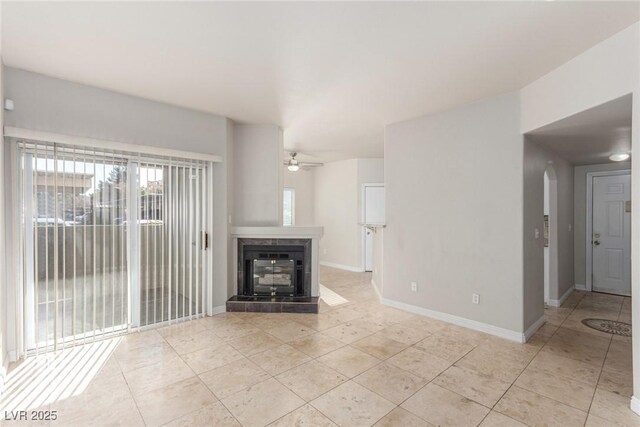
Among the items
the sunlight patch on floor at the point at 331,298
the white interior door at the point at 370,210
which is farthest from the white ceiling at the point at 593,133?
the white interior door at the point at 370,210

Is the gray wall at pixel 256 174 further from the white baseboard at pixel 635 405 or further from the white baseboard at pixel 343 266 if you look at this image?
the white baseboard at pixel 635 405

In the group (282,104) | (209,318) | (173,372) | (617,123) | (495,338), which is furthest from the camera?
(209,318)

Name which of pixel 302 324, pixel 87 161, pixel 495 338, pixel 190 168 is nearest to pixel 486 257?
pixel 495 338

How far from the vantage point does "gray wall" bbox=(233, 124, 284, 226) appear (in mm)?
4496

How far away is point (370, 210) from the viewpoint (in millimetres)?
6992

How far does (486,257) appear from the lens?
11.2ft

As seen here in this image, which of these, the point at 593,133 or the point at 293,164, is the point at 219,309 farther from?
the point at 593,133

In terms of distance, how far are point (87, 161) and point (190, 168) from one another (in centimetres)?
102

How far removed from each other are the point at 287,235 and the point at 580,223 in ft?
17.0

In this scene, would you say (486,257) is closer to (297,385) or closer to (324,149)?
(297,385)

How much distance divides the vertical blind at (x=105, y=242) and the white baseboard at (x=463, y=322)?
2.72m

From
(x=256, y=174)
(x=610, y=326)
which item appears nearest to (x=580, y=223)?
(x=610, y=326)

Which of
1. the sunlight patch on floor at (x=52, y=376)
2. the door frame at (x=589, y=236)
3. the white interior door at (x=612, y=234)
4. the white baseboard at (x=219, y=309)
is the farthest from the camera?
the door frame at (x=589, y=236)

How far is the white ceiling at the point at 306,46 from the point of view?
194 centimetres
